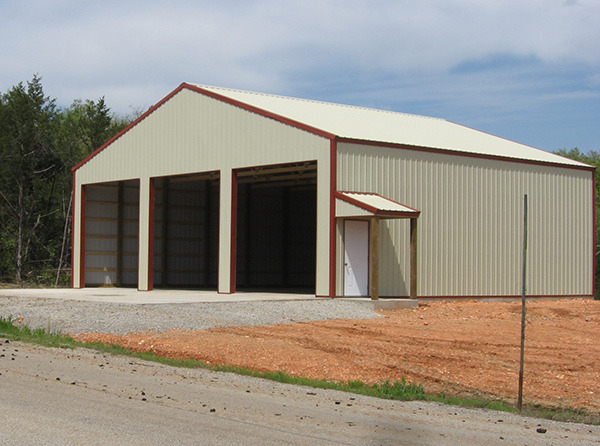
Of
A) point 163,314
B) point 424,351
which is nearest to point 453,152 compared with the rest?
point 163,314

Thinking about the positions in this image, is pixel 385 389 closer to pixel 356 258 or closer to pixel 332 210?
pixel 332 210

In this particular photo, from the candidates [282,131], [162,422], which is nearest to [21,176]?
[282,131]

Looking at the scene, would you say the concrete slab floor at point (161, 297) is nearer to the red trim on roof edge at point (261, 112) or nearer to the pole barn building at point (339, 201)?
the pole barn building at point (339, 201)

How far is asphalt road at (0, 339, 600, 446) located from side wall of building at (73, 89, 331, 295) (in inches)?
541

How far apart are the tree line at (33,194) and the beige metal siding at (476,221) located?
20376 millimetres

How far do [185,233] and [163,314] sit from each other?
18.0 metres

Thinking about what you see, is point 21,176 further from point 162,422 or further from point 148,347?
point 162,422

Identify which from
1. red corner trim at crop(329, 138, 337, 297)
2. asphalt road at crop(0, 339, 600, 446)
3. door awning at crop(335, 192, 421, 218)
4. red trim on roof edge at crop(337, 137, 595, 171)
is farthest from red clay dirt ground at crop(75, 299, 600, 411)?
red trim on roof edge at crop(337, 137, 595, 171)

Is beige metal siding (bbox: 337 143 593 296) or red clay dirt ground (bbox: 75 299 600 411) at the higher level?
beige metal siding (bbox: 337 143 593 296)

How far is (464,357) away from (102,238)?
2443 cm

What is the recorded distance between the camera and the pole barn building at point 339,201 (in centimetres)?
2581

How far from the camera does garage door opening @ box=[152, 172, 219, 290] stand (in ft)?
123

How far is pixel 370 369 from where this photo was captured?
13.9 meters

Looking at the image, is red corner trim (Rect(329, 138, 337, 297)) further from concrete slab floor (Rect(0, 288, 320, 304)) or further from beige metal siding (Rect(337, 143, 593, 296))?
concrete slab floor (Rect(0, 288, 320, 304))
